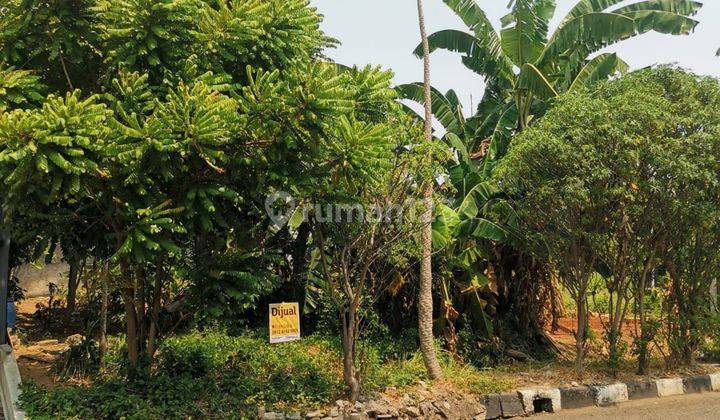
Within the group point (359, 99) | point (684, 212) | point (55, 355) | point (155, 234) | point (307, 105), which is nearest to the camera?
point (307, 105)

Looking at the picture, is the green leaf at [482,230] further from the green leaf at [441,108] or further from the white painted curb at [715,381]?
the white painted curb at [715,381]

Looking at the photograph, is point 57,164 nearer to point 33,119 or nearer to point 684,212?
point 33,119

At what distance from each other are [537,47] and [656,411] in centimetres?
685

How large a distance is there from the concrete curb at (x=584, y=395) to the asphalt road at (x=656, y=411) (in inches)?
4.9

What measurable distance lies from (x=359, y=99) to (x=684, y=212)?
17.0 feet

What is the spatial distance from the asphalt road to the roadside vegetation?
0.89m

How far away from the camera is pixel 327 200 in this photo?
23.3 feet

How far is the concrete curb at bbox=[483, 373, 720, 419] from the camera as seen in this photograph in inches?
330

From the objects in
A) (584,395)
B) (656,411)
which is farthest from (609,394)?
(656,411)

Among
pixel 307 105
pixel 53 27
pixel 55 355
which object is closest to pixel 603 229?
pixel 307 105

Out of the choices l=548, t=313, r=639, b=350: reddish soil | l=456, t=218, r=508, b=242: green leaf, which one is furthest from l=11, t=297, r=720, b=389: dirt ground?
l=456, t=218, r=508, b=242: green leaf

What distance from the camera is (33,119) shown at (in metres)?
5.34

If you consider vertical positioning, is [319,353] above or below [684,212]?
below

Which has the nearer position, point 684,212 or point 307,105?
point 307,105
